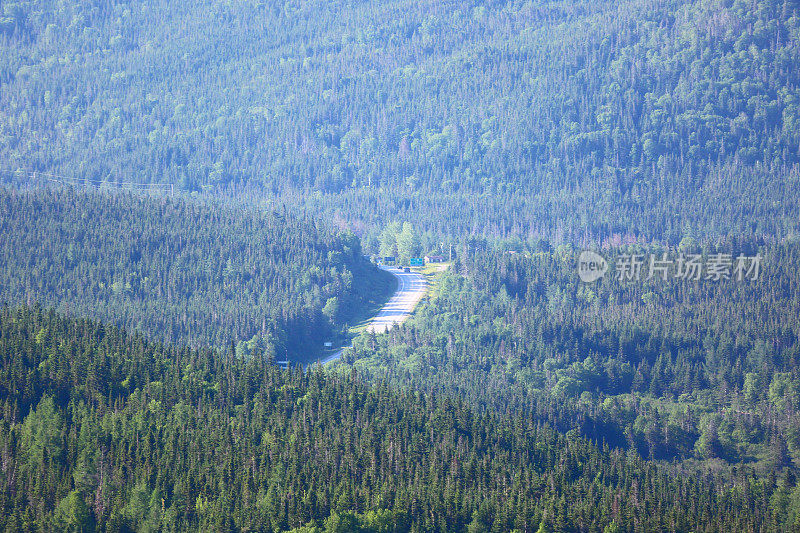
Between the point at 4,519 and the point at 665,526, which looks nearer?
the point at 4,519

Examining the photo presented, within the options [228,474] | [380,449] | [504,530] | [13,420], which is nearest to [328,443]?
[380,449]

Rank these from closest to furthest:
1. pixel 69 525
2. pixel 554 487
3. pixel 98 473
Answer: pixel 69 525 < pixel 98 473 < pixel 554 487

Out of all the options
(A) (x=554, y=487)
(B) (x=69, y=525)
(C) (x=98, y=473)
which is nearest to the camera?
(B) (x=69, y=525)

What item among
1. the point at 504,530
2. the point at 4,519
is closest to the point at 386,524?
the point at 504,530

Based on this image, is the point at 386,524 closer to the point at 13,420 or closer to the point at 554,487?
the point at 554,487

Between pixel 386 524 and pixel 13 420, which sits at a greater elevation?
pixel 13 420

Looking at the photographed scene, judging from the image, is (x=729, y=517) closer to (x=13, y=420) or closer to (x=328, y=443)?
(x=328, y=443)

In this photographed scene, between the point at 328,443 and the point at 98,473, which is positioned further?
the point at 328,443

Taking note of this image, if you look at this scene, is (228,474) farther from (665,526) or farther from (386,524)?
(665,526)
